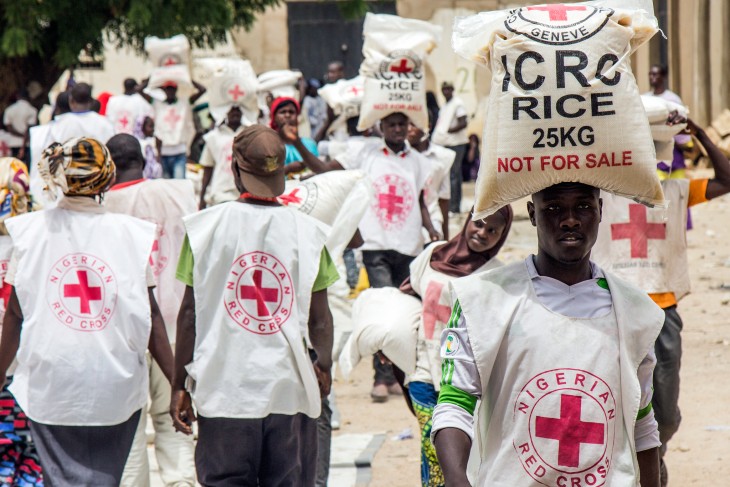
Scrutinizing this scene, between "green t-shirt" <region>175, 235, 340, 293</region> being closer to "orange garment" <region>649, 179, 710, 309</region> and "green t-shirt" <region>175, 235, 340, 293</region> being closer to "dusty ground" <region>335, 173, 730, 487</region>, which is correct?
"orange garment" <region>649, 179, 710, 309</region>

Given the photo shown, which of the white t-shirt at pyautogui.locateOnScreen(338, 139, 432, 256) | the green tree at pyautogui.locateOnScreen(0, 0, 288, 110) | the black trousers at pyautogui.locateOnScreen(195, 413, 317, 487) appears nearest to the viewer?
the black trousers at pyautogui.locateOnScreen(195, 413, 317, 487)

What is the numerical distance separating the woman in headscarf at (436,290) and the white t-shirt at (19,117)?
11.8 metres

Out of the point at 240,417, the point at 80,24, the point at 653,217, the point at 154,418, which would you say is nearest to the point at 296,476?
the point at 240,417

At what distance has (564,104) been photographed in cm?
311

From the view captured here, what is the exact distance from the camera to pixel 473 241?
4.98 metres

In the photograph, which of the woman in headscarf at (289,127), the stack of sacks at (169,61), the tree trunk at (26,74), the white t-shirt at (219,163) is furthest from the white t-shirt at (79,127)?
the tree trunk at (26,74)

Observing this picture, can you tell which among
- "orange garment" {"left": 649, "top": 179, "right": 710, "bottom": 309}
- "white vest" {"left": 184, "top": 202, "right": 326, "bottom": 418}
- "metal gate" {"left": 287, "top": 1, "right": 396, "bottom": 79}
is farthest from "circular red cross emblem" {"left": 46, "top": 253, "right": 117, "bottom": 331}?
"metal gate" {"left": 287, "top": 1, "right": 396, "bottom": 79}

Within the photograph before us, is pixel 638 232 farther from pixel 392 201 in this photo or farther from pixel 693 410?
pixel 392 201

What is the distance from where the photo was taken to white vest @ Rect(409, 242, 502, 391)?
5035 mm

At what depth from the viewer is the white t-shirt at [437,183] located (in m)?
8.66

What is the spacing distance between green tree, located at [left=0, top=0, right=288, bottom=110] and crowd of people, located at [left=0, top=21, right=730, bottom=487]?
30.9 ft

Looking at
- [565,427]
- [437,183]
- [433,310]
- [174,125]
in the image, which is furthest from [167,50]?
[565,427]

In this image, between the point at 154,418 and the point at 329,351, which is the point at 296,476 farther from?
the point at 154,418

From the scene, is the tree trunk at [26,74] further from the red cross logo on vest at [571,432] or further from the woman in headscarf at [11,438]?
the red cross logo on vest at [571,432]
